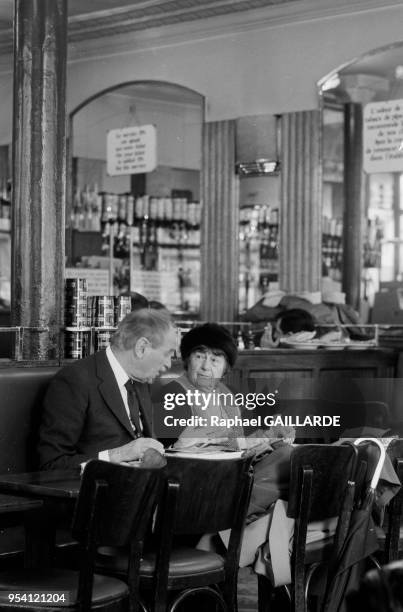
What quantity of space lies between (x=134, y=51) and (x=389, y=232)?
16.6 ft

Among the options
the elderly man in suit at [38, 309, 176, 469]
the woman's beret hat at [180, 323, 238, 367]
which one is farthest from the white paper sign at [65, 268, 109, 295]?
the elderly man in suit at [38, 309, 176, 469]

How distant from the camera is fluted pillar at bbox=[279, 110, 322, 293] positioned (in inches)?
400

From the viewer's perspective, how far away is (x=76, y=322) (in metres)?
5.52

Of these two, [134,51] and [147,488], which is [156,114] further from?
[147,488]

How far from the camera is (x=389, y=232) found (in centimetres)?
1498

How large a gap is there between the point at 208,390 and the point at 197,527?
1.63m

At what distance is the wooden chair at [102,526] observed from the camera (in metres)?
3.24

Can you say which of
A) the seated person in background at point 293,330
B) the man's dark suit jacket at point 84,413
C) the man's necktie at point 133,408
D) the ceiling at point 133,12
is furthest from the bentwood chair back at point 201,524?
the ceiling at point 133,12

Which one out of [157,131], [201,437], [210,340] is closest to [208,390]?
[210,340]

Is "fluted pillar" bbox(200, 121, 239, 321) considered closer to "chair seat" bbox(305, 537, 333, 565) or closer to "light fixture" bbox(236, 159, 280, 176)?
"light fixture" bbox(236, 159, 280, 176)

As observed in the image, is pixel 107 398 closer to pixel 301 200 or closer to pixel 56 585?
pixel 56 585

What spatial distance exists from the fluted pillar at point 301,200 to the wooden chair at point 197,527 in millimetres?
6465

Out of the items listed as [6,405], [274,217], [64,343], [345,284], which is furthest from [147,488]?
[345,284]

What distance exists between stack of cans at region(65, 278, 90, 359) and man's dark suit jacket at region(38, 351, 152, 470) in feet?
3.55
